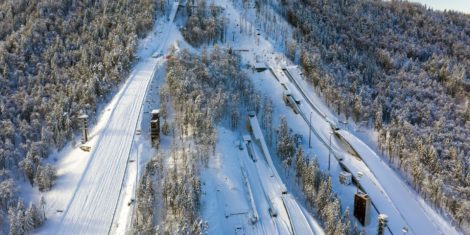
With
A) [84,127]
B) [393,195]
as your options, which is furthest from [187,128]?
[393,195]

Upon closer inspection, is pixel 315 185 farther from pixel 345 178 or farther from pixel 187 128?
pixel 187 128

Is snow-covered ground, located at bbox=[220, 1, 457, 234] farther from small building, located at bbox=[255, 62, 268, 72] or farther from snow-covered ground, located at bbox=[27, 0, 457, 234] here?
small building, located at bbox=[255, 62, 268, 72]

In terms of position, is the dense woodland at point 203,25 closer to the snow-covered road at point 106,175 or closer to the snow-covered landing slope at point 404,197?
the snow-covered road at point 106,175

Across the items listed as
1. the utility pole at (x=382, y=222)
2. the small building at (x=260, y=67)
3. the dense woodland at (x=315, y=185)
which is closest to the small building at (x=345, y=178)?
the dense woodland at (x=315, y=185)

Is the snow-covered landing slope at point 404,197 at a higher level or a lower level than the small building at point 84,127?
lower

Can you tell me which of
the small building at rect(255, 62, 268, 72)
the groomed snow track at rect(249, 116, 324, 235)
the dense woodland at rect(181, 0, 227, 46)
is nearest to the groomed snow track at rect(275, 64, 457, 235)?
the groomed snow track at rect(249, 116, 324, 235)

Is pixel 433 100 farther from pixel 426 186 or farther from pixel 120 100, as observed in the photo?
pixel 120 100

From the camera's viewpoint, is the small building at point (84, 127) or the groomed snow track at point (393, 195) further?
the small building at point (84, 127)

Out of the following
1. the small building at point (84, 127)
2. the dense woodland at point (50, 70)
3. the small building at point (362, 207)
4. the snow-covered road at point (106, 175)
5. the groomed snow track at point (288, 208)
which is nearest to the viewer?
the snow-covered road at point (106, 175)
